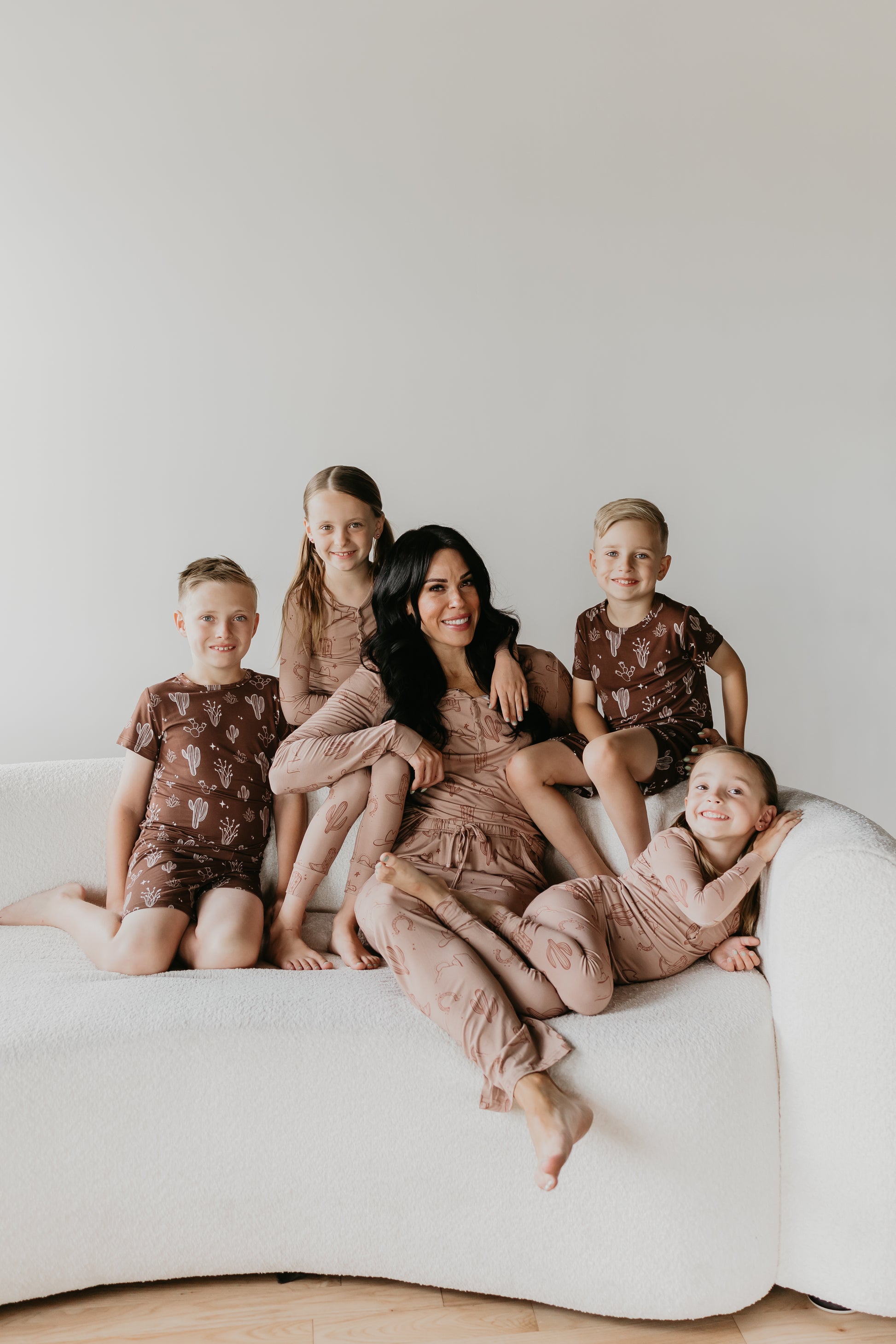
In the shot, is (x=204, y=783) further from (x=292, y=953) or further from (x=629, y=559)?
(x=629, y=559)

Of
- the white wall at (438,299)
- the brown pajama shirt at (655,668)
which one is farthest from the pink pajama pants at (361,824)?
the white wall at (438,299)

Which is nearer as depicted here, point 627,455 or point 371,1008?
point 371,1008

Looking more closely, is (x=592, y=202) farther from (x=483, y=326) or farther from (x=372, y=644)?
(x=372, y=644)

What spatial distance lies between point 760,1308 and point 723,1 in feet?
11.1

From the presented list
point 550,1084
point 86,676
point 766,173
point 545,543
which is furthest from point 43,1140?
point 766,173

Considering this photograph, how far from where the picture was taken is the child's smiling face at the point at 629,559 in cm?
212

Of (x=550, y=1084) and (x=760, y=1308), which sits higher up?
(x=550, y=1084)

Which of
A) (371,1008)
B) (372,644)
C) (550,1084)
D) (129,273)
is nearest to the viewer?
(550,1084)

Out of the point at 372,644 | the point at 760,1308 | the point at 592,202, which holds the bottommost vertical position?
the point at 760,1308

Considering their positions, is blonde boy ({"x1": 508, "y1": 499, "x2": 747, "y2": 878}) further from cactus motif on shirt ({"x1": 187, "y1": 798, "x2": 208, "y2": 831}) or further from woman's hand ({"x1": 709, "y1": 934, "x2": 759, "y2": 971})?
cactus motif on shirt ({"x1": 187, "y1": 798, "x2": 208, "y2": 831})

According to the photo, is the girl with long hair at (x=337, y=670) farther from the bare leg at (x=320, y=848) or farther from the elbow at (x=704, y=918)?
the elbow at (x=704, y=918)

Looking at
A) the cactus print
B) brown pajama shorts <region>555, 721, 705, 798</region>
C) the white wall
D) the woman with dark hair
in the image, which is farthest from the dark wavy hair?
the white wall

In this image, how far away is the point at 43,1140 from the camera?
1.35 m

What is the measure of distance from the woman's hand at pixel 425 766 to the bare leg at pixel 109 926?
50cm
